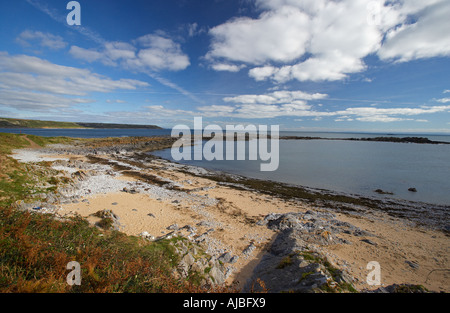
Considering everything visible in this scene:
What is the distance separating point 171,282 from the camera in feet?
17.3

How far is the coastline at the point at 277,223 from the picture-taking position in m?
8.90

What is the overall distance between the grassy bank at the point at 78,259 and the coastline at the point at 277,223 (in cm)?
319

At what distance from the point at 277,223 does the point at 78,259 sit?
441 inches

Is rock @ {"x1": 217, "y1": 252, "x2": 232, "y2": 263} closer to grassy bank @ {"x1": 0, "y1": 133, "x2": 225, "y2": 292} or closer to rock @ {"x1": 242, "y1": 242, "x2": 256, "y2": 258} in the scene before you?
rock @ {"x1": 242, "y1": 242, "x2": 256, "y2": 258}

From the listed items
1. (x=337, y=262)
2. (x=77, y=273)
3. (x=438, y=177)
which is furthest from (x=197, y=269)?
(x=438, y=177)

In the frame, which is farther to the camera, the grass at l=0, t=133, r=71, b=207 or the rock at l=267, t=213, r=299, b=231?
the rock at l=267, t=213, r=299, b=231

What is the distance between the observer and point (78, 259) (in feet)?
16.8

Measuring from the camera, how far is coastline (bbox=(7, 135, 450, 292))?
890 cm

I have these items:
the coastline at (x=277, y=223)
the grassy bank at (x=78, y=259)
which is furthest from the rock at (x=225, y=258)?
the grassy bank at (x=78, y=259)

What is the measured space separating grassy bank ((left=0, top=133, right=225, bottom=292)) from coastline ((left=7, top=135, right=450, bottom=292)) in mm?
3187

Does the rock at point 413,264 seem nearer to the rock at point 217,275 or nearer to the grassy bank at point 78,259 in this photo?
the rock at point 217,275

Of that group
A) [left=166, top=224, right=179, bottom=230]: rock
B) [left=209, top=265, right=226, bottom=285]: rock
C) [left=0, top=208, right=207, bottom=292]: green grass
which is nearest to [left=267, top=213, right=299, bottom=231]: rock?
[left=209, top=265, right=226, bottom=285]: rock

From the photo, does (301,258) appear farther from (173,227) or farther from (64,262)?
(64,262)
